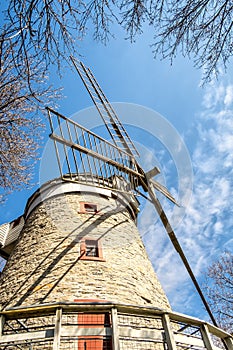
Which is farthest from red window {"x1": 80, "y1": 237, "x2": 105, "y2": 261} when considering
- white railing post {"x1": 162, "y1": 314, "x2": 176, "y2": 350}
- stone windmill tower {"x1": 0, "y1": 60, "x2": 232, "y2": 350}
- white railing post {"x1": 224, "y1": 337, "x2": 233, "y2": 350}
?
white railing post {"x1": 162, "y1": 314, "x2": 176, "y2": 350}

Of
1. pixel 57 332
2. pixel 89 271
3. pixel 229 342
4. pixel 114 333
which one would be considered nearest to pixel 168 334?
pixel 114 333

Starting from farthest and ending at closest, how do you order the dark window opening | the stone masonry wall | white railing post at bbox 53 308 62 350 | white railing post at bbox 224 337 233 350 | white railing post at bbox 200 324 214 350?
the dark window opening, the stone masonry wall, white railing post at bbox 224 337 233 350, white railing post at bbox 200 324 214 350, white railing post at bbox 53 308 62 350

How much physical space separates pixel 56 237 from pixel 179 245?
17.6 ft

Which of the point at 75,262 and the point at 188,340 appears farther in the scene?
the point at 75,262

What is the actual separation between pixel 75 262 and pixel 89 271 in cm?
50

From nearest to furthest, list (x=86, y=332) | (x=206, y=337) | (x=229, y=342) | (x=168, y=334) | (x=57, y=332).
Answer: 1. (x=57, y=332)
2. (x=86, y=332)
3. (x=168, y=334)
4. (x=206, y=337)
5. (x=229, y=342)

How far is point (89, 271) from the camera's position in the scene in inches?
291

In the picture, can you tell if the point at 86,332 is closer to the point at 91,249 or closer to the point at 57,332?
the point at 57,332

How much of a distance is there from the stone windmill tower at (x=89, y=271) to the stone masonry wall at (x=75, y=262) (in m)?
0.03

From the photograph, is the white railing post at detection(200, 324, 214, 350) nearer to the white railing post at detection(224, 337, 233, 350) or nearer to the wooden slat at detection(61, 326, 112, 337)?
the white railing post at detection(224, 337, 233, 350)

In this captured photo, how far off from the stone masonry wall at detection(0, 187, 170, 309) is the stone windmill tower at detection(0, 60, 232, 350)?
0.09 ft

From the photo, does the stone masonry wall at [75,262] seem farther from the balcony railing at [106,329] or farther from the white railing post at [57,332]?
the white railing post at [57,332]

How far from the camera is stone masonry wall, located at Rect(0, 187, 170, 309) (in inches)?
273

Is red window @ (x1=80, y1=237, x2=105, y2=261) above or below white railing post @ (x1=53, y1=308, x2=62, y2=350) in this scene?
above
